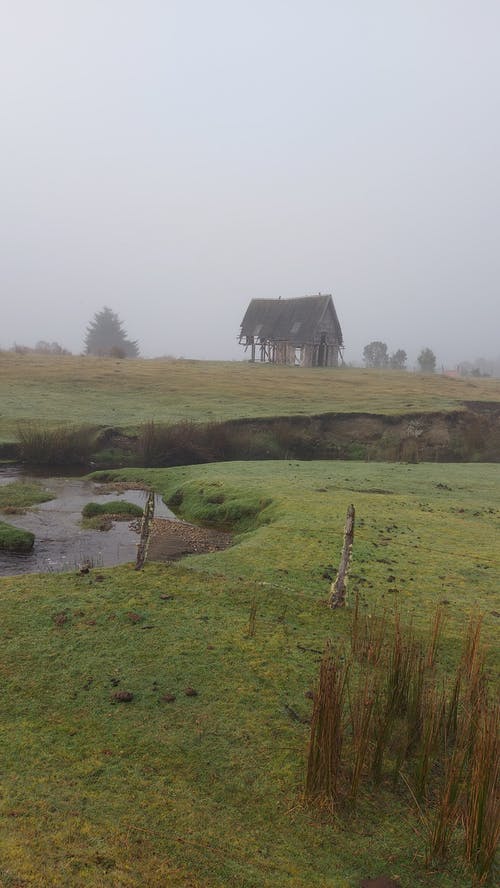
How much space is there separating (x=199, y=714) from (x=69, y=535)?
25.3 ft

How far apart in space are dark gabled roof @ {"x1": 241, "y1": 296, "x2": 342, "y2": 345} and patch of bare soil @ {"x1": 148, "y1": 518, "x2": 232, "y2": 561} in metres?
43.9

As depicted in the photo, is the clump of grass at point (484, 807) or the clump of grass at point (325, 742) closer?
the clump of grass at point (484, 807)

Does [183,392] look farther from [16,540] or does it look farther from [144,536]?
[144,536]

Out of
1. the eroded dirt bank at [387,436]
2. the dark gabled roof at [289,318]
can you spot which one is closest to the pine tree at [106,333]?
the dark gabled roof at [289,318]

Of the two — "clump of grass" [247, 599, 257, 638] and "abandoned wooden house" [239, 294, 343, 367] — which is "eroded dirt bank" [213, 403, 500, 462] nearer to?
"clump of grass" [247, 599, 257, 638]

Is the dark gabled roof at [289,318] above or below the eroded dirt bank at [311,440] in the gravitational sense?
above

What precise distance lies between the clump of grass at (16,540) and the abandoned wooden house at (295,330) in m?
46.0

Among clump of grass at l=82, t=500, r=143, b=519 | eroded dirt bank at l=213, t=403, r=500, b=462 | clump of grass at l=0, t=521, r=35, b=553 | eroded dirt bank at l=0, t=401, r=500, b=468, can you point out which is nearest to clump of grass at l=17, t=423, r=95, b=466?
eroded dirt bank at l=0, t=401, r=500, b=468

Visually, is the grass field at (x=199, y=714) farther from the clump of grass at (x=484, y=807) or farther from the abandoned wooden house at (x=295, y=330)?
the abandoned wooden house at (x=295, y=330)

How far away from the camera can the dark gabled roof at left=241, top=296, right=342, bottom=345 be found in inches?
2188

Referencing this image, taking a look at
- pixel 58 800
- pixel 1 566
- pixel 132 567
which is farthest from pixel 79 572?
pixel 58 800

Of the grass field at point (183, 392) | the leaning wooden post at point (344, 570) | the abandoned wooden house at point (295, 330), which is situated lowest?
the leaning wooden post at point (344, 570)

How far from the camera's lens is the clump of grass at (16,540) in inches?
438

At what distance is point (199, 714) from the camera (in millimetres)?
5457
